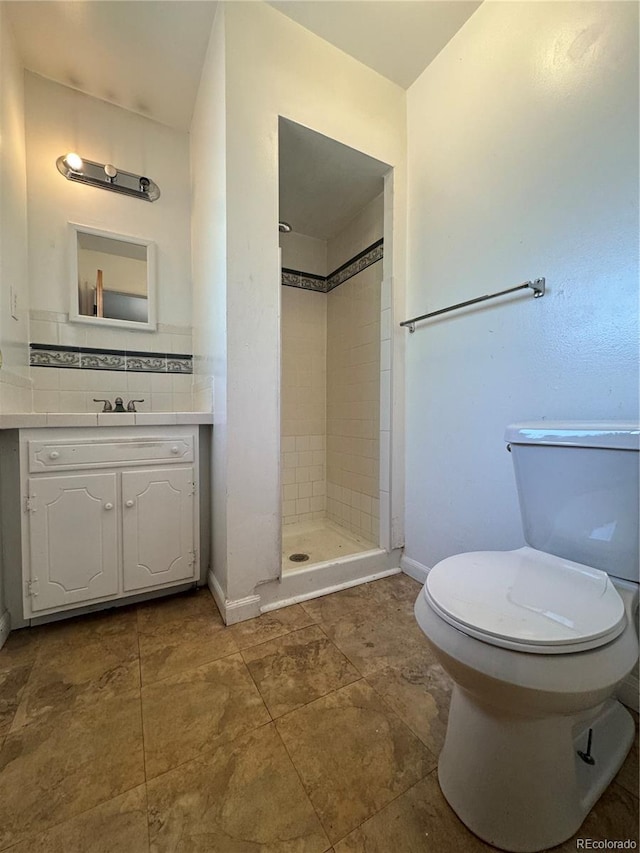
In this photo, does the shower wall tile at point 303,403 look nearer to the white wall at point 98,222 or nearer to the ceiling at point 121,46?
the white wall at point 98,222

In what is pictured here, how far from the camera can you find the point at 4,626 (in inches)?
A: 50.8

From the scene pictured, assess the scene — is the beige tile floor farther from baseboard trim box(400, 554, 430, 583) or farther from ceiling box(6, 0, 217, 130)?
ceiling box(6, 0, 217, 130)

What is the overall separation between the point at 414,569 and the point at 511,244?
5.02 feet

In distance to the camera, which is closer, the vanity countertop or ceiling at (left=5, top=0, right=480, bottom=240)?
the vanity countertop

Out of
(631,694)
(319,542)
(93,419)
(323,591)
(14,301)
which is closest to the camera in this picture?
(631,694)

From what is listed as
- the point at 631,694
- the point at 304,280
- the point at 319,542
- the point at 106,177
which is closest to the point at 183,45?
the point at 106,177

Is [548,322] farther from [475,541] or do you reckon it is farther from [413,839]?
[413,839]

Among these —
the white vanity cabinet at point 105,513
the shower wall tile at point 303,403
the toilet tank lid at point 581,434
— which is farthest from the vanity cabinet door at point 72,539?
the toilet tank lid at point 581,434

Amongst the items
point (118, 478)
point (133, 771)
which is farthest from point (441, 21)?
point (133, 771)

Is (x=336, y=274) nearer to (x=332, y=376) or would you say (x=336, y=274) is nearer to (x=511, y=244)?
(x=332, y=376)

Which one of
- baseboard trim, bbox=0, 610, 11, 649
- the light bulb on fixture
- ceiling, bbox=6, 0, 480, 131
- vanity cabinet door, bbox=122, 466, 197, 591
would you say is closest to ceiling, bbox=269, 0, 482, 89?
ceiling, bbox=6, 0, 480, 131

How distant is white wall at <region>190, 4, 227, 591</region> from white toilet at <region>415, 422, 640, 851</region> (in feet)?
3.23

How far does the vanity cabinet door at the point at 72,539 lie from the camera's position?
1.33m

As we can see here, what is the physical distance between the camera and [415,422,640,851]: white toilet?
2.12 ft
